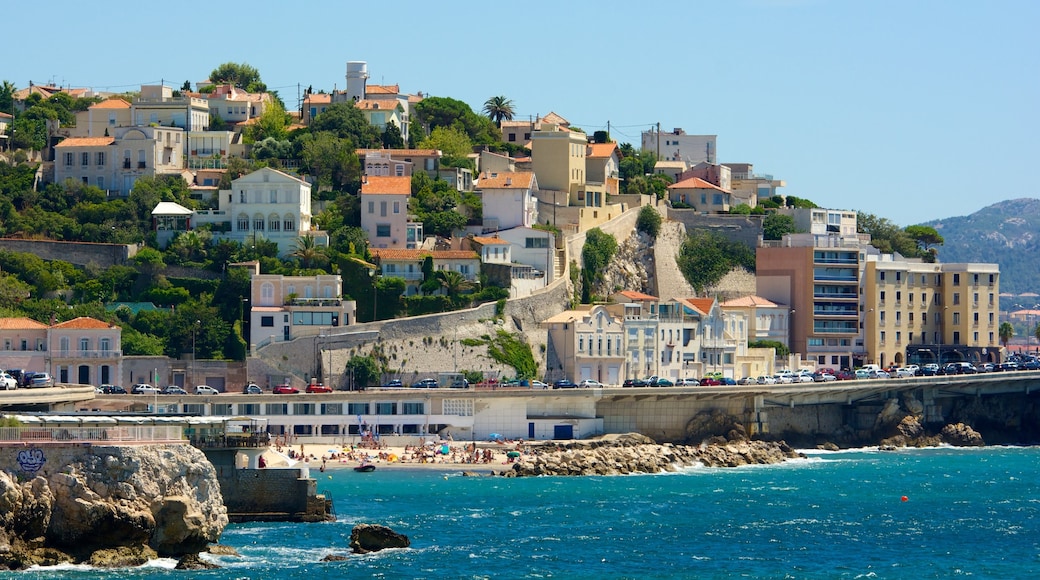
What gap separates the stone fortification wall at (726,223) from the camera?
12225cm

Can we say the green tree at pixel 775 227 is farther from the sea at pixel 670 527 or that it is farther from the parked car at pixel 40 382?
the parked car at pixel 40 382

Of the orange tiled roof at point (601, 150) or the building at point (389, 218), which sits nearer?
the building at point (389, 218)

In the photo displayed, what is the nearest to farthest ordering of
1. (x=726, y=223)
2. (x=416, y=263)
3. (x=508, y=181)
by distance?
(x=416, y=263), (x=508, y=181), (x=726, y=223)

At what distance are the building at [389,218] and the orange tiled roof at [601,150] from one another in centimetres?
1810

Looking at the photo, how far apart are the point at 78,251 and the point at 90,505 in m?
56.4

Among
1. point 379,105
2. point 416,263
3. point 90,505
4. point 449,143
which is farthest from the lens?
point 379,105

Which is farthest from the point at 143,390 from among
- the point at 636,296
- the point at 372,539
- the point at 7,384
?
the point at 372,539

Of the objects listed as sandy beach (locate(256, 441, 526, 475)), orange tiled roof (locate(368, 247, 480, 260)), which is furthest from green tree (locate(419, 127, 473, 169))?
sandy beach (locate(256, 441, 526, 475))

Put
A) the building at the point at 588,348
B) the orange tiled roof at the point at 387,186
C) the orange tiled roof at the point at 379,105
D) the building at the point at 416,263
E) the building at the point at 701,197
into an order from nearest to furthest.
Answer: the building at the point at 588,348
the building at the point at 416,263
the orange tiled roof at the point at 387,186
the orange tiled roof at the point at 379,105
the building at the point at 701,197

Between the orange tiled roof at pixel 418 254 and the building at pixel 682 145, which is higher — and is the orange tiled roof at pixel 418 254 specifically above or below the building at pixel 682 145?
below

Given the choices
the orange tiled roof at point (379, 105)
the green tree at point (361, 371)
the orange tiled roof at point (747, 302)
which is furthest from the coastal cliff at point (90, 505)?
the orange tiled roof at point (379, 105)

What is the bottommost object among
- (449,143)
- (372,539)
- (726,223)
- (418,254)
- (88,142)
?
(372,539)

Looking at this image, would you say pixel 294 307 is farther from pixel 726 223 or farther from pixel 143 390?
pixel 726 223

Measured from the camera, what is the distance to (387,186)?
4262 inches
